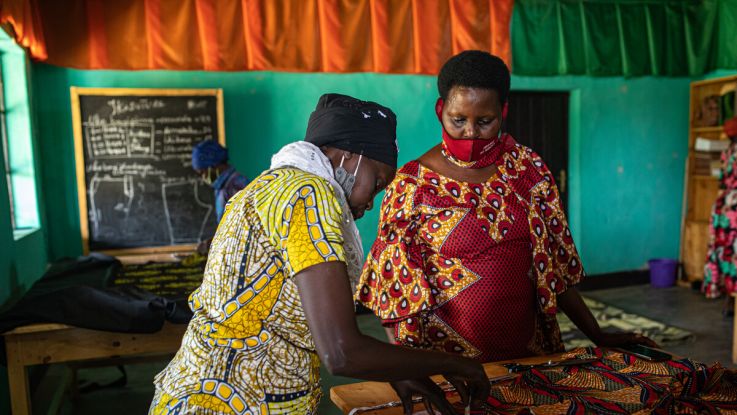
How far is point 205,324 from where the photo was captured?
40.8 inches

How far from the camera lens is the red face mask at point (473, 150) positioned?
1.60 meters

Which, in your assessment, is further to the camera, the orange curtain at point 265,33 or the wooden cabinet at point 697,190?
the wooden cabinet at point 697,190

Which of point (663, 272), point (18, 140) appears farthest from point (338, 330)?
point (663, 272)

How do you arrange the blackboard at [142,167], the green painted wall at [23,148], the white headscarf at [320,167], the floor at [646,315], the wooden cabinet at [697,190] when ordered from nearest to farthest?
the white headscarf at [320,167] < the floor at [646,315] < the green painted wall at [23,148] < the blackboard at [142,167] < the wooden cabinet at [697,190]

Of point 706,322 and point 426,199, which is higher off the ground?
point 426,199

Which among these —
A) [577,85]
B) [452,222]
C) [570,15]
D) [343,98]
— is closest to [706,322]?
[577,85]

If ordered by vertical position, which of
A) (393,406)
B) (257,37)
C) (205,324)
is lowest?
→ (393,406)

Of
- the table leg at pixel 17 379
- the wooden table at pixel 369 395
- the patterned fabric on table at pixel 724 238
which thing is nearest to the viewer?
the wooden table at pixel 369 395

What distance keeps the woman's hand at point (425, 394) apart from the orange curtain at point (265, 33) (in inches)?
153

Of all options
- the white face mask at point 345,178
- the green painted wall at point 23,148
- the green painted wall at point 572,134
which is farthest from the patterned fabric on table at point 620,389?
the green painted wall at point 572,134

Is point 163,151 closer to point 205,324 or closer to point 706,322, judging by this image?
point 205,324

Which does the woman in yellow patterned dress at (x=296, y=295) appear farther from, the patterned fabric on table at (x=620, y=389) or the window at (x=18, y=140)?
the window at (x=18, y=140)

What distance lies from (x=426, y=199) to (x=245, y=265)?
0.74m

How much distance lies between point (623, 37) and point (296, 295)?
6282 mm
